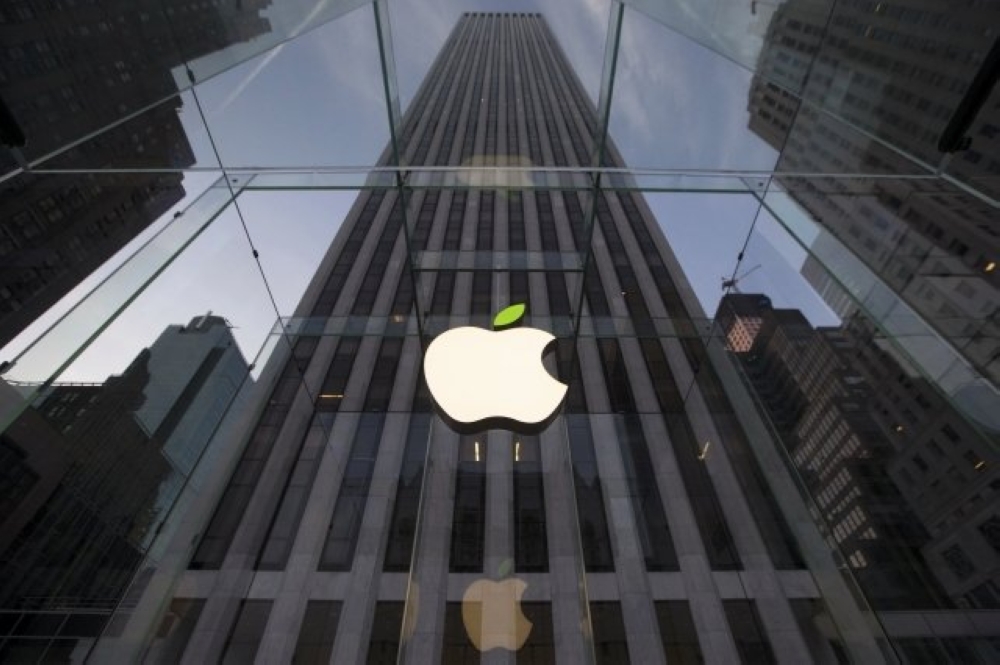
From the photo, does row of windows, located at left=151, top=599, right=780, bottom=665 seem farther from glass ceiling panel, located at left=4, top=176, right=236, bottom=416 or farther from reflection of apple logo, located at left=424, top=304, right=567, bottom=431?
glass ceiling panel, located at left=4, top=176, right=236, bottom=416

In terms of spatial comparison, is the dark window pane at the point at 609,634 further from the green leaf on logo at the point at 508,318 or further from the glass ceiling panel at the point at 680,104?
the glass ceiling panel at the point at 680,104

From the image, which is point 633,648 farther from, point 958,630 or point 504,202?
point 504,202

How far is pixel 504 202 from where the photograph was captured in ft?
97.7

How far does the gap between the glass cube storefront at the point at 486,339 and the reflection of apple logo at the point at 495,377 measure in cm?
5

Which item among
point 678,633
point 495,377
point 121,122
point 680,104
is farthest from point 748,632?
point 121,122

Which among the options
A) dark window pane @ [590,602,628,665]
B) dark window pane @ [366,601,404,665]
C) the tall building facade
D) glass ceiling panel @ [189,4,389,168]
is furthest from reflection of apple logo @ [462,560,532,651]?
glass ceiling panel @ [189,4,389,168]

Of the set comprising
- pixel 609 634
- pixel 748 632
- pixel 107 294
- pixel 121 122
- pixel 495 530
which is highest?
pixel 121 122

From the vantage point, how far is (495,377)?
5793mm

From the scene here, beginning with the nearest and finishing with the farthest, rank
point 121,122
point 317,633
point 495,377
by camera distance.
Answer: point 121,122
point 495,377
point 317,633

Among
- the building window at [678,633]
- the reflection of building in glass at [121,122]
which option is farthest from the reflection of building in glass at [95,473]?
the building window at [678,633]

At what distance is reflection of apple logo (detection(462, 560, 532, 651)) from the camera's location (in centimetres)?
829

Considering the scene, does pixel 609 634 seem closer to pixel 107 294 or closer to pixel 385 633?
pixel 385 633

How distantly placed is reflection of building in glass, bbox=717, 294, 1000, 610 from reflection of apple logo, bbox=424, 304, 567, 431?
4.01 metres

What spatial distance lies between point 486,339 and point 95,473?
45.3m
